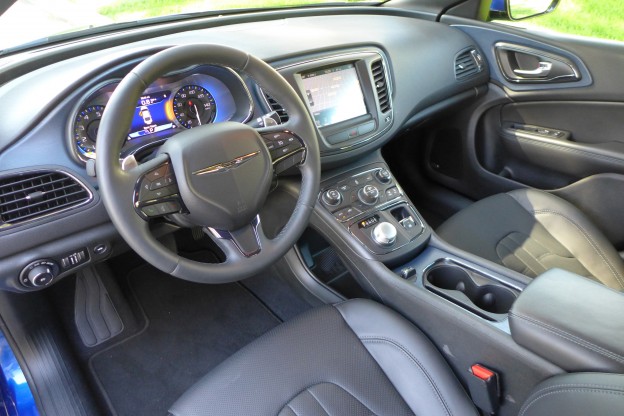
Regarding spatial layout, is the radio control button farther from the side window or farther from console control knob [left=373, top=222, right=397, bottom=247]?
the side window

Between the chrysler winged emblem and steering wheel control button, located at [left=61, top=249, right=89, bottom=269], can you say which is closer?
the chrysler winged emblem

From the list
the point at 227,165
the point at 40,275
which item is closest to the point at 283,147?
the point at 227,165

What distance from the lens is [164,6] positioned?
172 centimetres

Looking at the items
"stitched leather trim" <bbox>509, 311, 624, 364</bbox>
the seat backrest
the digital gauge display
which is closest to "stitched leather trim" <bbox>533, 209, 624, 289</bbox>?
"stitched leather trim" <bbox>509, 311, 624, 364</bbox>

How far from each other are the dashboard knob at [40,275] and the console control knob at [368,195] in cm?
85

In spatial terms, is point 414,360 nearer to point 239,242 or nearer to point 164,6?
point 239,242

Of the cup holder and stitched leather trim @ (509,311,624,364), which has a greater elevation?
stitched leather trim @ (509,311,624,364)

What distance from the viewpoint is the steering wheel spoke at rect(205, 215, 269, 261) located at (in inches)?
43.9

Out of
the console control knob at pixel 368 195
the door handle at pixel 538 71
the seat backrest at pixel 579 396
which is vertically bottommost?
the console control knob at pixel 368 195

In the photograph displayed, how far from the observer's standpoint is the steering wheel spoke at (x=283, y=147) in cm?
118

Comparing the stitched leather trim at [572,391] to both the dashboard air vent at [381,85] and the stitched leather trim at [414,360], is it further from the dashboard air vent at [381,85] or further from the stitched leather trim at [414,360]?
the dashboard air vent at [381,85]

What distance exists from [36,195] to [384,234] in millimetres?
865

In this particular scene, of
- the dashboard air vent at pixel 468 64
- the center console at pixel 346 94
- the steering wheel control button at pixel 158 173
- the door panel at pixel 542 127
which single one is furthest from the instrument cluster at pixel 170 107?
the door panel at pixel 542 127

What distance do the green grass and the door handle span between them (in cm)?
93
